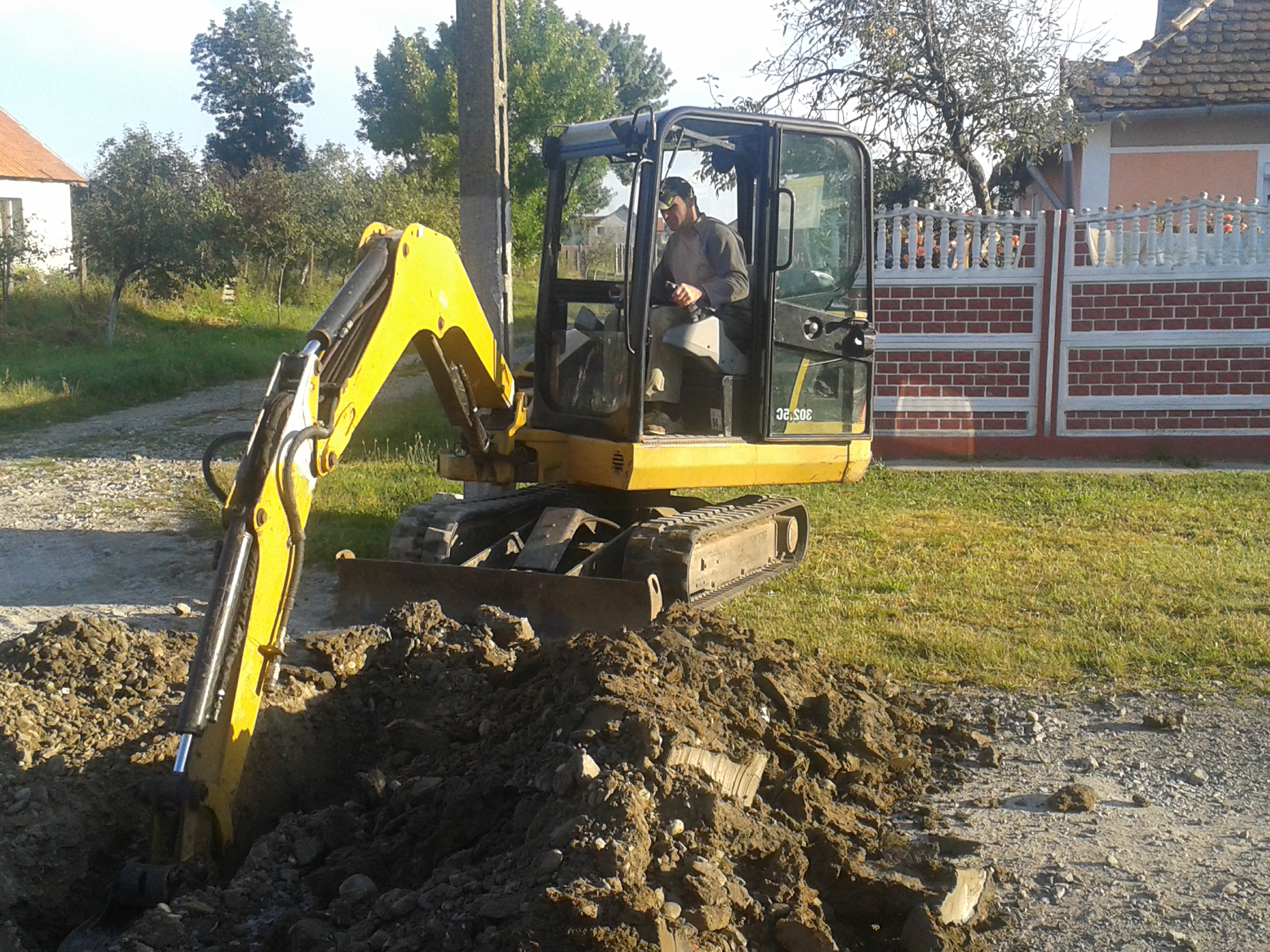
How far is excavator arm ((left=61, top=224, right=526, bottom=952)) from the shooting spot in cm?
365

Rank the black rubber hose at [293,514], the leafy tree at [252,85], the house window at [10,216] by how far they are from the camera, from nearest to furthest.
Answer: the black rubber hose at [293,514] → the house window at [10,216] → the leafy tree at [252,85]

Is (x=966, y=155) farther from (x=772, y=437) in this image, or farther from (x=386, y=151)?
(x=386, y=151)

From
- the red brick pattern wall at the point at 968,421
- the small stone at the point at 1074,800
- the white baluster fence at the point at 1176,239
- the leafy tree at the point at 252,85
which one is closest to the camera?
the small stone at the point at 1074,800

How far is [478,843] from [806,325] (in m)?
4.29

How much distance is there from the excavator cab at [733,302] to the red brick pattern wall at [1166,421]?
6.50 metres

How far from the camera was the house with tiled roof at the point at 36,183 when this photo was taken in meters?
36.3

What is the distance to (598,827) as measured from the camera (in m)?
3.41

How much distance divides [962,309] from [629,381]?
7.51 m

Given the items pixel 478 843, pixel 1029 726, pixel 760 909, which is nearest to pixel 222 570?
pixel 478 843

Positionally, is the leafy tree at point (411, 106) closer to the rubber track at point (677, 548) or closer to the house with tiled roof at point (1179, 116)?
the house with tiled roof at point (1179, 116)

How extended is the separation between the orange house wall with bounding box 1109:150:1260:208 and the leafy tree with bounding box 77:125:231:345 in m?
17.1

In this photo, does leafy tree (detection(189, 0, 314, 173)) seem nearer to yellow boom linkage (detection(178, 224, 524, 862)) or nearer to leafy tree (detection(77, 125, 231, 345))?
leafy tree (detection(77, 125, 231, 345))

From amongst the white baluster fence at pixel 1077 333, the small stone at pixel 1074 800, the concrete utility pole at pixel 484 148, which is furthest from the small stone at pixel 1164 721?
the white baluster fence at pixel 1077 333

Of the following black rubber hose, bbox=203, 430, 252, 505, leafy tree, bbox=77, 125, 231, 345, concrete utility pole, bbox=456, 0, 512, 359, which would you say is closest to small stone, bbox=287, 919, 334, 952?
black rubber hose, bbox=203, 430, 252, 505
